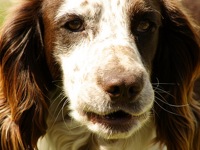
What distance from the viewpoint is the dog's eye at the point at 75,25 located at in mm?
3824

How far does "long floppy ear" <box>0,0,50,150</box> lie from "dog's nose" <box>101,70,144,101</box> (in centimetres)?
89

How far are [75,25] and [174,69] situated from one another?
912 mm

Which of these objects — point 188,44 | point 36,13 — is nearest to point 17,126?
point 36,13

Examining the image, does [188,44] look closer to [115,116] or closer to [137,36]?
[137,36]

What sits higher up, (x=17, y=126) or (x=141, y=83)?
(x=141, y=83)

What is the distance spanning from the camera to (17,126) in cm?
413

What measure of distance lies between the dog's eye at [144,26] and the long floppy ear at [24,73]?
2.46ft

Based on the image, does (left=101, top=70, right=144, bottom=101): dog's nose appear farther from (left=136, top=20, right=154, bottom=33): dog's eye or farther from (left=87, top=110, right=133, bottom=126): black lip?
(left=136, top=20, right=154, bottom=33): dog's eye

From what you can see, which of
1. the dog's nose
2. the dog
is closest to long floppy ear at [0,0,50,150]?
the dog

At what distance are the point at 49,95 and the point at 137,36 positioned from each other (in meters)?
0.86

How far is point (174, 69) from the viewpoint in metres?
4.26

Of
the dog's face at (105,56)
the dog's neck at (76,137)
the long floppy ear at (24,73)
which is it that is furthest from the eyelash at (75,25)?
the dog's neck at (76,137)

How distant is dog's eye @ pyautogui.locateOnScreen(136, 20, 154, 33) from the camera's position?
3854 millimetres

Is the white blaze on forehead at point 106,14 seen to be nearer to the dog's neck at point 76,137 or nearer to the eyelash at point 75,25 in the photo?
the eyelash at point 75,25
